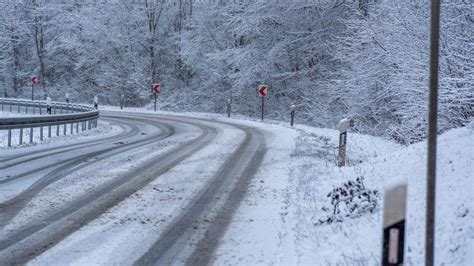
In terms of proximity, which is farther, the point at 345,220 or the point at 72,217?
the point at 72,217

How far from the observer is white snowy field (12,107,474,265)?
4801 millimetres

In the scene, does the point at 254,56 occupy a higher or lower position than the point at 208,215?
higher

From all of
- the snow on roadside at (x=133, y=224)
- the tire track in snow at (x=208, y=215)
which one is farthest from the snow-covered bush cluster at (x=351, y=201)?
the snow on roadside at (x=133, y=224)

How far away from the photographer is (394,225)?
338 cm

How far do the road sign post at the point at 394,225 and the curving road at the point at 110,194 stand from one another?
2386 millimetres

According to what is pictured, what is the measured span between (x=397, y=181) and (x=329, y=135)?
1419cm

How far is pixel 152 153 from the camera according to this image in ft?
41.8

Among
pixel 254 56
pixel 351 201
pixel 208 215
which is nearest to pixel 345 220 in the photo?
pixel 351 201

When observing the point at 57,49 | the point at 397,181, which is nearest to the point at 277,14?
the point at 397,181

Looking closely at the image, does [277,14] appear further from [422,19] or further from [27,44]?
[27,44]

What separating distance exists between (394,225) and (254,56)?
2618cm

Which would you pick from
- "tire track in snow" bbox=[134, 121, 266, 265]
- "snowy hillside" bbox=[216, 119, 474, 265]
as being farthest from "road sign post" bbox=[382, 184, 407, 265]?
"tire track in snow" bbox=[134, 121, 266, 265]

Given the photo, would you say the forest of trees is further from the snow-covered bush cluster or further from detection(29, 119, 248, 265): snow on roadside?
detection(29, 119, 248, 265): snow on roadside

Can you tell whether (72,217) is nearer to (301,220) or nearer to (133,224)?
(133,224)
